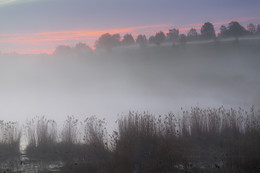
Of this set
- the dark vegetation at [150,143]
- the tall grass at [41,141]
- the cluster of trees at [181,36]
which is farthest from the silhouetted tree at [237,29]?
the tall grass at [41,141]

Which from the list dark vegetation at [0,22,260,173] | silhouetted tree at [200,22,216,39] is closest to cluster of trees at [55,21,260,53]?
silhouetted tree at [200,22,216,39]

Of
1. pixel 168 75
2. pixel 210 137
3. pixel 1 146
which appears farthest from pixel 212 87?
pixel 1 146

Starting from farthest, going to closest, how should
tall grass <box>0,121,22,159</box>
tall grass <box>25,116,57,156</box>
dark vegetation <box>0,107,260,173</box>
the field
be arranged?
tall grass <box>25,116,57,156</box> < tall grass <box>0,121,22,159</box> < the field < dark vegetation <box>0,107,260,173</box>

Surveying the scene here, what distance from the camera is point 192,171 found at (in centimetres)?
816

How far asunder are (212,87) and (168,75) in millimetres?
14020

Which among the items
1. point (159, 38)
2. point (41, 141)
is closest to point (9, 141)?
point (41, 141)

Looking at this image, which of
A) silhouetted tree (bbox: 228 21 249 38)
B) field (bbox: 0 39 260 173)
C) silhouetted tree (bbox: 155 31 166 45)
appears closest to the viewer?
field (bbox: 0 39 260 173)

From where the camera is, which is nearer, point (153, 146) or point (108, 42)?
point (153, 146)

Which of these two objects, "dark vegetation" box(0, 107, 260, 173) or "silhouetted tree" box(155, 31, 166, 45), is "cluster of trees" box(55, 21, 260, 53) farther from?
"dark vegetation" box(0, 107, 260, 173)

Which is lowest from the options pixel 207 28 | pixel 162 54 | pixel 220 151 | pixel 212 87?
pixel 220 151

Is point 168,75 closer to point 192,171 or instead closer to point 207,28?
point 207,28

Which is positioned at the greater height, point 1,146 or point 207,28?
point 207,28

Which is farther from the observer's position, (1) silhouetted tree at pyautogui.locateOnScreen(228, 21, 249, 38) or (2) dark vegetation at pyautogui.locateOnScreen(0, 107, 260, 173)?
(1) silhouetted tree at pyautogui.locateOnScreen(228, 21, 249, 38)

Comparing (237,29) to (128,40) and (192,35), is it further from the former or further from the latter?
(128,40)
